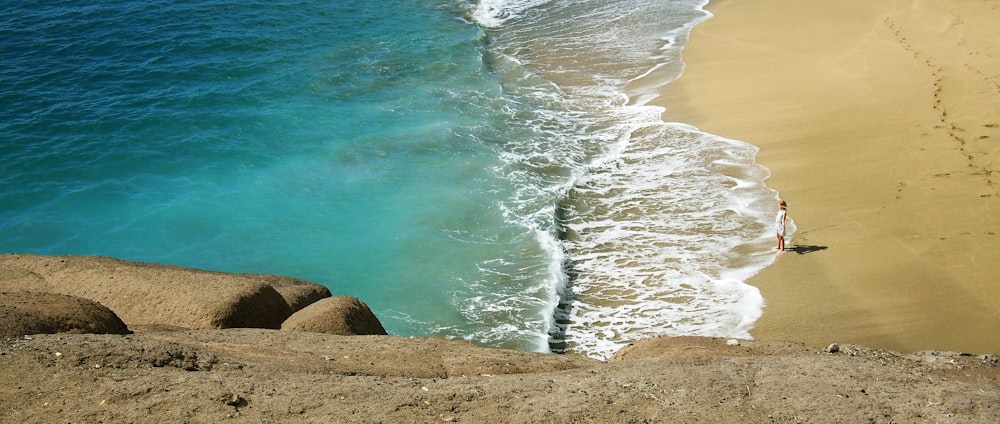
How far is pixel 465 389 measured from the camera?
6.76 meters

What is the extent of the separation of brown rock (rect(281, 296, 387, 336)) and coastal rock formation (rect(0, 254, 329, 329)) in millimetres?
400

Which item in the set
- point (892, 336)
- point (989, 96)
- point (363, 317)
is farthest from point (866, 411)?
point (989, 96)

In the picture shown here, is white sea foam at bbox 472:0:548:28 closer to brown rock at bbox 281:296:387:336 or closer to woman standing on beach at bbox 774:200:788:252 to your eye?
woman standing on beach at bbox 774:200:788:252

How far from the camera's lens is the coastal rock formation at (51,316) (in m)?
7.04

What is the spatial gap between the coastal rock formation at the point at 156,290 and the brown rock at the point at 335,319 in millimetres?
400

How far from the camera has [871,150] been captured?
15781 mm

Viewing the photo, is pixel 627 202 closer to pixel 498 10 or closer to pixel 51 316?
pixel 51 316

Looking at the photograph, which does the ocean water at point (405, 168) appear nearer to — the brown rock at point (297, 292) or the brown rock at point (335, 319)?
the brown rock at point (297, 292)

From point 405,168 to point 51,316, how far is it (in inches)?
438

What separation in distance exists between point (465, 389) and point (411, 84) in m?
17.6

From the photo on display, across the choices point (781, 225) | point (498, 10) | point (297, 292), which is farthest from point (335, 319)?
point (498, 10)

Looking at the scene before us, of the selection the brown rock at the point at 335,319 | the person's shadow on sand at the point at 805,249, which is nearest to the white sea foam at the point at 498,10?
the person's shadow on sand at the point at 805,249

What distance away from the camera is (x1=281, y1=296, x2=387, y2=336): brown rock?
886 centimetres

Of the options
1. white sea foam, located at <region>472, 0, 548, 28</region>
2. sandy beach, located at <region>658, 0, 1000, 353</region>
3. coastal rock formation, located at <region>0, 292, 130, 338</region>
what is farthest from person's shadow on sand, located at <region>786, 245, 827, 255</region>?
white sea foam, located at <region>472, 0, 548, 28</region>
